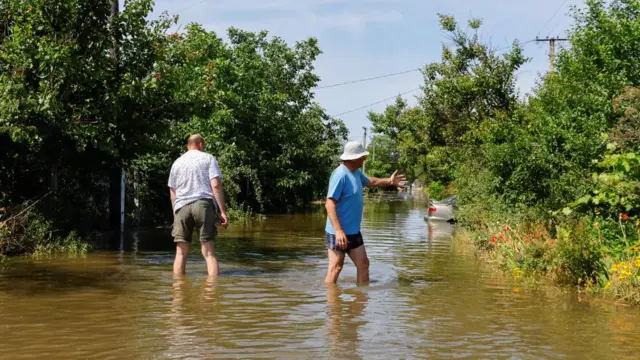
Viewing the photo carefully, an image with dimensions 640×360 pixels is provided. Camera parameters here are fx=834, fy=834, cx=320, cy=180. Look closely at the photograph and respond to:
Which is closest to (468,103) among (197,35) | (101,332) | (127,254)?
(197,35)

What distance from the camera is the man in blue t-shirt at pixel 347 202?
30.9 feet

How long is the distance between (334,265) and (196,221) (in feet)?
6.62

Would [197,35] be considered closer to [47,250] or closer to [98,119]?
[98,119]

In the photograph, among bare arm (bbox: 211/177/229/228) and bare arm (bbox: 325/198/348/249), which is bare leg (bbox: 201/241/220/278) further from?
bare arm (bbox: 325/198/348/249)

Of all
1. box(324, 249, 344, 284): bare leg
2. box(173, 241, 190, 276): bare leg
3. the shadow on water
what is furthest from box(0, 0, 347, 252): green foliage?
box(324, 249, 344, 284): bare leg

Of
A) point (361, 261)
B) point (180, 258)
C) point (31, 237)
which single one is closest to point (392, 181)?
point (361, 261)

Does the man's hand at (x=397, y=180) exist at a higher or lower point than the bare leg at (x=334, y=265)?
higher

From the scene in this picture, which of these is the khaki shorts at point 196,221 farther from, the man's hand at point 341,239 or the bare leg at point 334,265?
the man's hand at point 341,239

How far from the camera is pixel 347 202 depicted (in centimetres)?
952

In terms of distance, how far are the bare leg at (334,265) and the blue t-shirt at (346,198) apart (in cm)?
30

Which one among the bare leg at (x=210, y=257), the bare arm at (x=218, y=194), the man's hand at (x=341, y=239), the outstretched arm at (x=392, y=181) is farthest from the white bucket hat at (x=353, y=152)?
the bare leg at (x=210, y=257)

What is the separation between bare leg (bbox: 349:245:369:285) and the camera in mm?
9734

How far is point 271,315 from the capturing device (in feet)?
26.7

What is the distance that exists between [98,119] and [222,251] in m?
3.19
